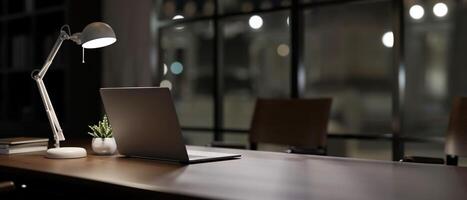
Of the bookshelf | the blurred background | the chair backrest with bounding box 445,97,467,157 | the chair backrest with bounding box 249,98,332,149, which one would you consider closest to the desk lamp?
the chair backrest with bounding box 249,98,332,149

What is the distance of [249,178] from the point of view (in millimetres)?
1308

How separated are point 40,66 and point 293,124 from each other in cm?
288

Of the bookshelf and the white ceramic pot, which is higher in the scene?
the bookshelf

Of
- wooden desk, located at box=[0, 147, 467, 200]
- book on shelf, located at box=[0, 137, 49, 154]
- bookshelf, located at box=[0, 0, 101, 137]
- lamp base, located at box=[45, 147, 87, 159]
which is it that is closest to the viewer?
wooden desk, located at box=[0, 147, 467, 200]

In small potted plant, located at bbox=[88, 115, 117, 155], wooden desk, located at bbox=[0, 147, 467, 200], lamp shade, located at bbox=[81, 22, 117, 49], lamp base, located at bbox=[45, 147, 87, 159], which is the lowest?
wooden desk, located at bbox=[0, 147, 467, 200]

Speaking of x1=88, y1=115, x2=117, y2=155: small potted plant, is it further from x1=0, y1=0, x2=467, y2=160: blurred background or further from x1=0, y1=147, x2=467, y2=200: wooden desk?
x1=0, y1=0, x2=467, y2=160: blurred background

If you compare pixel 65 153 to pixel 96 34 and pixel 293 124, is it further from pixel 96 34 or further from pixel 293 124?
pixel 293 124

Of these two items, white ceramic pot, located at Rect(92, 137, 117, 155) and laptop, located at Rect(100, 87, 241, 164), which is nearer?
laptop, located at Rect(100, 87, 241, 164)

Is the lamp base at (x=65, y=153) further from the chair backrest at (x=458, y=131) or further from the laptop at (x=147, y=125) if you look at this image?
the chair backrest at (x=458, y=131)

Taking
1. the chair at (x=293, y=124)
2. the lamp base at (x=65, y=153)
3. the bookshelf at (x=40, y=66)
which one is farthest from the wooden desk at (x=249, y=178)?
the bookshelf at (x=40, y=66)

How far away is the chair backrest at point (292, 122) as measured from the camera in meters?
2.54

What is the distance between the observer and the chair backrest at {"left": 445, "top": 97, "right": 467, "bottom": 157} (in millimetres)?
1999

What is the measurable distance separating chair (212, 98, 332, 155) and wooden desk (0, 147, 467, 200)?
29.3 inches

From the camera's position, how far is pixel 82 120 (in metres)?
4.36
